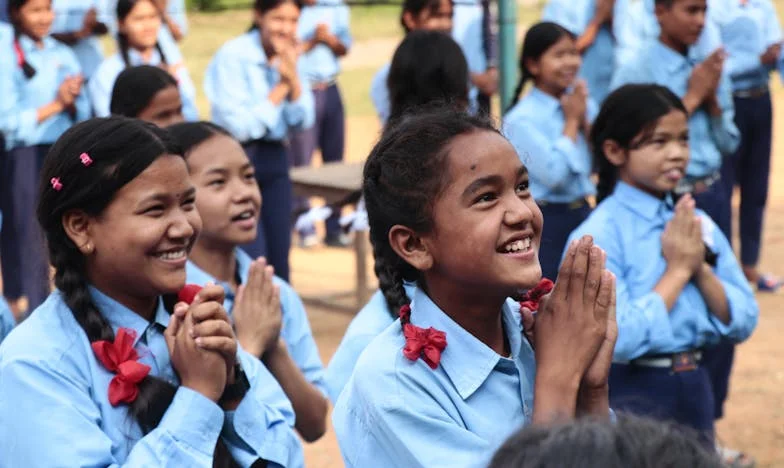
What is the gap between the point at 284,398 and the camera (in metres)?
2.94

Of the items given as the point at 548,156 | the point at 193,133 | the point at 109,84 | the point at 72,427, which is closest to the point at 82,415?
the point at 72,427

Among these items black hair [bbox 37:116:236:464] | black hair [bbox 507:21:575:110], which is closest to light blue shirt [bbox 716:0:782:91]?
black hair [bbox 507:21:575:110]

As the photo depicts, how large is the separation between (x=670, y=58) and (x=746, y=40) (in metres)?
2.01

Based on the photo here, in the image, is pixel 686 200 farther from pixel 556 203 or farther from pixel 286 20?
pixel 286 20

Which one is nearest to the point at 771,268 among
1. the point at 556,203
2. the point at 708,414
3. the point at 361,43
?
the point at 556,203

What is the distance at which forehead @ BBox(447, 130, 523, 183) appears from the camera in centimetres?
225

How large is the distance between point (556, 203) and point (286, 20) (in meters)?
2.04

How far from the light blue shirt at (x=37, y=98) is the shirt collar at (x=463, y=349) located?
5.06 metres

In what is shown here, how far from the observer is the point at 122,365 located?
2564 mm

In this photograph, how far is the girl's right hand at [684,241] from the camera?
13.2 ft

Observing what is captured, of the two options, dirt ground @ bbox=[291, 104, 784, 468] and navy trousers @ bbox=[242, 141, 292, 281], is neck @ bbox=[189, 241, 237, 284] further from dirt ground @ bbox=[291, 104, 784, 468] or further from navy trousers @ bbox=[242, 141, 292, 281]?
navy trousers @ bbox=[242, 141, 292, 281]

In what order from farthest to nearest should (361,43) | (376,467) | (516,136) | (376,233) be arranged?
1. (361,43)
2. (516,136)
3. (376,233)
4. (376,467)

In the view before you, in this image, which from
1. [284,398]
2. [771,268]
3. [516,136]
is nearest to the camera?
[284,398]

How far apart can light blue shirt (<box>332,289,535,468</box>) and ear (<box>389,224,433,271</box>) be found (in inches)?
3.0
